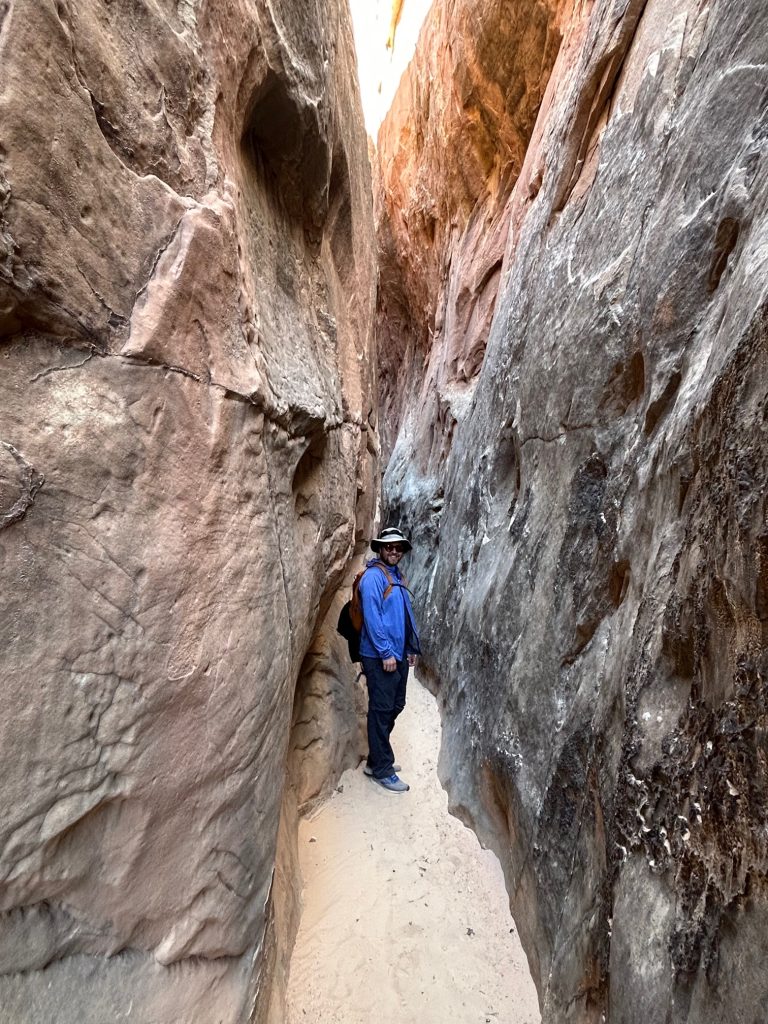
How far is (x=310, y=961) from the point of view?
9.01ft

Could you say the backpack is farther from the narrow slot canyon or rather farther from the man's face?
the narrow slot canyon

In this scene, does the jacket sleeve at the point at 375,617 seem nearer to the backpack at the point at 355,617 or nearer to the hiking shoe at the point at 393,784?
the backpack at the point at 355,617

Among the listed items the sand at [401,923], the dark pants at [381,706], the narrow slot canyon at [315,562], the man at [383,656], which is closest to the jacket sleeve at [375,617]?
the man at [383,656]

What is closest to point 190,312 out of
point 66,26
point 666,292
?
point 66,26

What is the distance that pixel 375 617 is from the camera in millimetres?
4156

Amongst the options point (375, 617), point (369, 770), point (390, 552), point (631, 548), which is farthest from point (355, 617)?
point (631, 548)

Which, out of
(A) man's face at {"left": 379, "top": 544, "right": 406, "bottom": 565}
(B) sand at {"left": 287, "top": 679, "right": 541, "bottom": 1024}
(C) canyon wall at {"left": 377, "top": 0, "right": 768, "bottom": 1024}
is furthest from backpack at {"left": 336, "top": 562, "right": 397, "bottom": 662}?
(B) sand at {"left": 287, "top": 679, "right": 541, "bottom": 1024}

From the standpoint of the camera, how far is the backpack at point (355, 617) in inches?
170

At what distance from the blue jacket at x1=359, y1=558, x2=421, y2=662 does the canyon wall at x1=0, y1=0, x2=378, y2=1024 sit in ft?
5.30

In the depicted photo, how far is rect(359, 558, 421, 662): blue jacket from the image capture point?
416cm

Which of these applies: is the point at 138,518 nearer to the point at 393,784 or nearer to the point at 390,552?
the point at 390,552

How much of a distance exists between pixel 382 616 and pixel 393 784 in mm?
1436

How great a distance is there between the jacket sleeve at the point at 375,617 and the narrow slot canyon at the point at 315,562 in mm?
340

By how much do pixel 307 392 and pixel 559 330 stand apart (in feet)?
6.13
